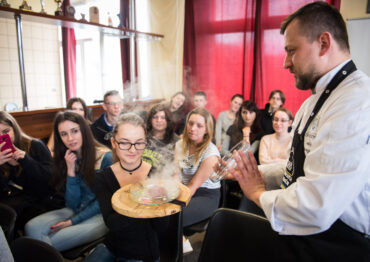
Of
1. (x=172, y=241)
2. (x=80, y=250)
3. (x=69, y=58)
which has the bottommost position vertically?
(x=80, y=250)

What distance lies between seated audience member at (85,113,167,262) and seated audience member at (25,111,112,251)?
0.22m

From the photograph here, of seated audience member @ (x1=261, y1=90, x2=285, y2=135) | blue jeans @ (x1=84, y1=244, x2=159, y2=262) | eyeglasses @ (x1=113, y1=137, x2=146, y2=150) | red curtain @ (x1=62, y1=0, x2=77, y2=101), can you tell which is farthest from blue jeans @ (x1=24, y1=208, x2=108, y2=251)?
red curtain @ (x1=62, y1=0, x2=77, y2=101)

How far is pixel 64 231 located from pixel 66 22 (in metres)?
3.11

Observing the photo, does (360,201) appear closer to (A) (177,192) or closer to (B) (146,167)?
(A) (177,192)

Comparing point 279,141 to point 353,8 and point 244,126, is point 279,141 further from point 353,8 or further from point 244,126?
point 353,8

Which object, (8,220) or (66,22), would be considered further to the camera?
(66,22)

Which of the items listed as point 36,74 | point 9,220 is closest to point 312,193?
point 9,220

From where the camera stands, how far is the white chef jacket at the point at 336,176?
0.84 metres

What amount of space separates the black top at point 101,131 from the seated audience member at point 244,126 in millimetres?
1605

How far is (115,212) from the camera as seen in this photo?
4.75ft

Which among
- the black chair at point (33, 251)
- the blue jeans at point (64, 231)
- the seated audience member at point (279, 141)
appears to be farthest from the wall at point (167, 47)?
the black chair at point (33, 251)

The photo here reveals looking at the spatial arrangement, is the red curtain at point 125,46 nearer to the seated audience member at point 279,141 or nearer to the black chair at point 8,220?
the seated audience member at point 279,141

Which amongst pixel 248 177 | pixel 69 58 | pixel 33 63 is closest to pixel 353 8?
pixel 248 177

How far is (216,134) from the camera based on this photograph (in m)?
3.98
